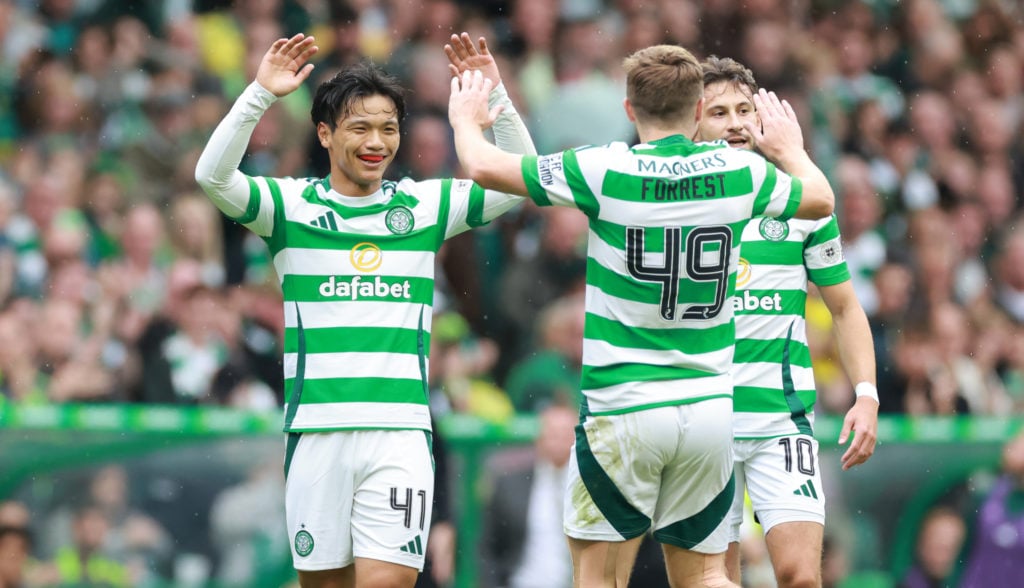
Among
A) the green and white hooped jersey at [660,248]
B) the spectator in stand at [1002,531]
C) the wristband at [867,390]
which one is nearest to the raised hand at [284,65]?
the green and white hooped jersey at [660,248]

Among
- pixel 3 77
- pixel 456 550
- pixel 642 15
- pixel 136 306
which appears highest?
pixel 642 15

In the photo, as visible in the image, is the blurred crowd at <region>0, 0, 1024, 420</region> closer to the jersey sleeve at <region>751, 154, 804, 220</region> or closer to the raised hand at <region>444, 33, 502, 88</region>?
the raised hand at <region>444, 33, 502, 88</region>

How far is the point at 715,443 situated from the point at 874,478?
14.6 ft

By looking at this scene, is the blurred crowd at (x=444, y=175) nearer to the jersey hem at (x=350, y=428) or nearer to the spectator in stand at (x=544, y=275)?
the spectator in stand at (x=544, y=275)

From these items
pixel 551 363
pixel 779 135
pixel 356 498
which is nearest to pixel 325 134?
pixel 356 498

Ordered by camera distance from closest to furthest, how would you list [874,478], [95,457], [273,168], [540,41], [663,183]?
[663,183] → [95,457] → [874,478] → [273,168] → [540,41]

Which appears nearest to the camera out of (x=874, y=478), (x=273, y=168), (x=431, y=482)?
(x=431, y=482)

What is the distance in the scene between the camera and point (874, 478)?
9.33m

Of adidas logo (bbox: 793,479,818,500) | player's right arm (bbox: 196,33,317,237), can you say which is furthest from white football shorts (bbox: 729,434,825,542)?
player's right arm (bbox: 196,33,317,237)

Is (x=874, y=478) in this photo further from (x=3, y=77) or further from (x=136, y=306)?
(x=3, y=77)

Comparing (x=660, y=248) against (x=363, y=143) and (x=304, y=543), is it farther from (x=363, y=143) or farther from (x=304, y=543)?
(x=304, y=543)

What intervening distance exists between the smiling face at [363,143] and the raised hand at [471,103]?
497 millimetres

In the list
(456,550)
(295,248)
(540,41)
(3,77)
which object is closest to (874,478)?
(456,550)

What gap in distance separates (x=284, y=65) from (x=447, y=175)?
4.58 meters
